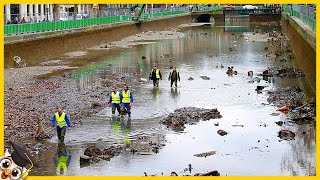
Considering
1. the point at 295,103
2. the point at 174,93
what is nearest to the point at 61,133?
the point at 295,103

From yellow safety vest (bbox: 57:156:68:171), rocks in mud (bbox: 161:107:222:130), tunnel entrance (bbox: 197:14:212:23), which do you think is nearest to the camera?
yellow safety vest (bbox: 57:156:68:171)

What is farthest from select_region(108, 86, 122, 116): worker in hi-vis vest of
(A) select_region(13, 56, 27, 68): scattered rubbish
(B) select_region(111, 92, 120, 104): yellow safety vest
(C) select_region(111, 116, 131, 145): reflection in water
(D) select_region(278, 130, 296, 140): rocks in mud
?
(A) select_region(13, 56, 27, 68): scattered rubbish

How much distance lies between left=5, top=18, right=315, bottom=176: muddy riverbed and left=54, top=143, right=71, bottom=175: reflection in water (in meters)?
0.11

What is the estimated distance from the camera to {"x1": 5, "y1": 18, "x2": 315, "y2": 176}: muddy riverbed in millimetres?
16859

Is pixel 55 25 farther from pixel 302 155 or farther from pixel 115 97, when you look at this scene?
pixel 302 155

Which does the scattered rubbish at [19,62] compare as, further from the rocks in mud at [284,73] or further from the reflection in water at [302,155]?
the reflection in water at [302,155]

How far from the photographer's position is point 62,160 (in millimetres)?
17250

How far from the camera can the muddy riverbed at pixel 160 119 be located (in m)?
16.9

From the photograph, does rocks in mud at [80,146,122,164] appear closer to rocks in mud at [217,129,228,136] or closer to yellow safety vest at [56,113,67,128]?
yellow safety vest at [56,113,67,128]

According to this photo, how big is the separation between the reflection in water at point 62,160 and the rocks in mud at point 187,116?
15.0 ft

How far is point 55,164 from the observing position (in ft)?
55.1

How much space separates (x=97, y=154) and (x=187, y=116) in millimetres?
6428

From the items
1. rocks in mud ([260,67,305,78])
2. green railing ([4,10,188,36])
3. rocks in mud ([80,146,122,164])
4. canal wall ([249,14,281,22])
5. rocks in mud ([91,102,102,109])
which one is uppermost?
canal wall ([249,14,281,22])

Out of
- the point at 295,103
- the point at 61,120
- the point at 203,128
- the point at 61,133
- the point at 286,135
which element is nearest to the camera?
the point at 61,120
